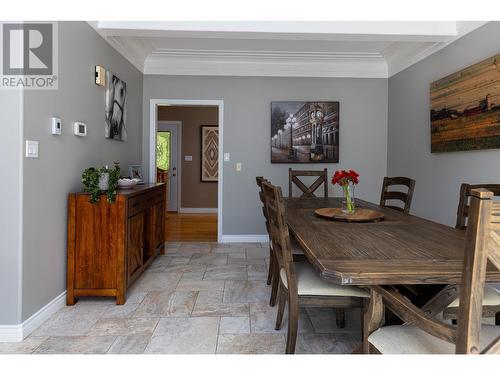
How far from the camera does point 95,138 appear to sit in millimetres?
2971

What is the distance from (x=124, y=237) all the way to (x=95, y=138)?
1099 millimetres

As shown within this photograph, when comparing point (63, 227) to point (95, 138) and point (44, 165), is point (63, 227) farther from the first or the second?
point (95, 138)

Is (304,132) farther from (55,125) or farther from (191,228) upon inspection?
(55,125)

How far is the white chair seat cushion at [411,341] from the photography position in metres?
1.10

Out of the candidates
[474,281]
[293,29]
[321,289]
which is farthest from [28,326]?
[293,29]

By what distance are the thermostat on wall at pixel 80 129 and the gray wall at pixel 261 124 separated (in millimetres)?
1771

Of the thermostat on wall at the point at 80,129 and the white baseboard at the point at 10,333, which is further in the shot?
the thermostat on wall at the point at 80,129

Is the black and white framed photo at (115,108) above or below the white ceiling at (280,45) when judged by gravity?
below

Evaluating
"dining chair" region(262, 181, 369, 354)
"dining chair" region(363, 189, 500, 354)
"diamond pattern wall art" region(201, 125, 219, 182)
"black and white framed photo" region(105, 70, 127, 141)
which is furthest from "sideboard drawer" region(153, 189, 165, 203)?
"diamond pattern wall art" region(201, 125, 219, 182)

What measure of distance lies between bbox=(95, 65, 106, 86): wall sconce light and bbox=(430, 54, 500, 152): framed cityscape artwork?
3.34 meters

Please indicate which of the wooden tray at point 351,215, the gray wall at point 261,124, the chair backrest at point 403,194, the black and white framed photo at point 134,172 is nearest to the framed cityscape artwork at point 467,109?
the chair backrest at point 403,194

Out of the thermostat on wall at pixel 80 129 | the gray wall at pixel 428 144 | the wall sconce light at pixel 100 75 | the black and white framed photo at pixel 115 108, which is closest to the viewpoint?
the thermostat on wall at pixel 80 129

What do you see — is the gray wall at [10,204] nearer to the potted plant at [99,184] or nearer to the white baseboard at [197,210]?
the potted plant at [99,184]

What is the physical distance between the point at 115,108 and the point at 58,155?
1201 millimetres
